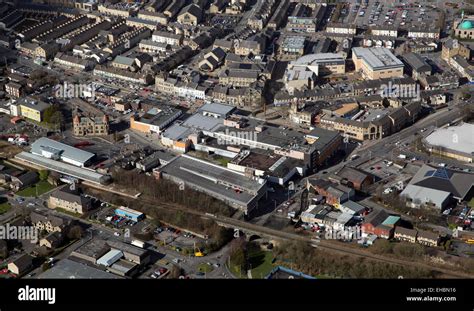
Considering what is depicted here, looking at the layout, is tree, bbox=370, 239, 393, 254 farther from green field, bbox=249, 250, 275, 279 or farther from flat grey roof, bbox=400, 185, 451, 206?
green field, bbox=249, 250, 275, 279

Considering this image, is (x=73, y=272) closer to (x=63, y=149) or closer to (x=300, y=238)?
(x=300, y=238)

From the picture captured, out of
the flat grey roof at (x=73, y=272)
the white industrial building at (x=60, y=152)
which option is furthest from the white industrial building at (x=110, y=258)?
the white industrial building at (x=60, y=152)

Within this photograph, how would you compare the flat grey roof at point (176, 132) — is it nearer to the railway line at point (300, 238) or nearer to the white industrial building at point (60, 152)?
the white industrial building at point (60, 152)

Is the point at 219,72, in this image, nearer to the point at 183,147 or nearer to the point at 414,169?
the point at 183,147

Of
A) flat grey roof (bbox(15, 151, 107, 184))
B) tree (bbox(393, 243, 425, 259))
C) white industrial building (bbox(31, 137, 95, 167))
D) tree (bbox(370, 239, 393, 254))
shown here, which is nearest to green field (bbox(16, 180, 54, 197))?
flat grey roof (bbox(15, 151, 107, 184))

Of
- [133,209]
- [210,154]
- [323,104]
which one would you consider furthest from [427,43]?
[133,209]
